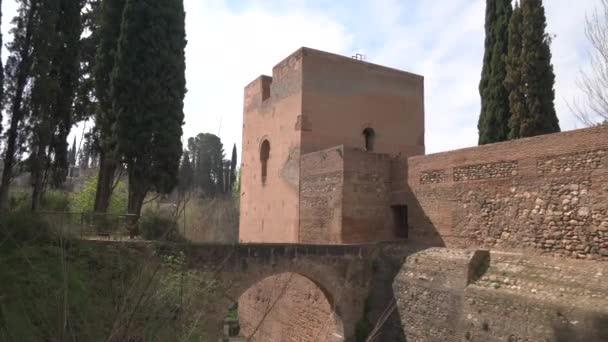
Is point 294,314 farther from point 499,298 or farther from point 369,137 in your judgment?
point 499,298

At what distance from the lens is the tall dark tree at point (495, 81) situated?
617 inches

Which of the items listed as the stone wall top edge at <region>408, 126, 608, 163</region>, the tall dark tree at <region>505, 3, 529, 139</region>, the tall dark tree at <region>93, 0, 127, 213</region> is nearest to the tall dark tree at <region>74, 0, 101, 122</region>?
the tall dark tree at <region>93, 0, 127, 213</region>

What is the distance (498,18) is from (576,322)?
12088 mm

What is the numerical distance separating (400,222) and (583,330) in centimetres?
652

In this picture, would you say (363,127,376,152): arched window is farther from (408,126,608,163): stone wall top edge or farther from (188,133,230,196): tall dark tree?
(188,133,230,196): tall dark tree

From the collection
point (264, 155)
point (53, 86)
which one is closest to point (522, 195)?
point (264, 155)

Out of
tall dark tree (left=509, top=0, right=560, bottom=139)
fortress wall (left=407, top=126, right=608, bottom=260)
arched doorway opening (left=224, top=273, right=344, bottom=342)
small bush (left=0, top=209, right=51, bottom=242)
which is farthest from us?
tall dark tree (left=509, top=0, right=560, bottom=139)

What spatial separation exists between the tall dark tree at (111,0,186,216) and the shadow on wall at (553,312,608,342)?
9.14 metres

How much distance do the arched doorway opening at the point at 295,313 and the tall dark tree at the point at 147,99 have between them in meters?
4.01

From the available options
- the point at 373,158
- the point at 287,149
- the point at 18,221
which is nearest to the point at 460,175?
the point at 373,158

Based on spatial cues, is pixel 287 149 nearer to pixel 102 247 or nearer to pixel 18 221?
pixel 102 247

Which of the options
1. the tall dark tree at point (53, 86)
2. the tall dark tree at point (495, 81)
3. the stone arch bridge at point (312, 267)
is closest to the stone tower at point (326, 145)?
the stone arch bridge at point (312, 267)

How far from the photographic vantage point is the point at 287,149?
15664 millimetres

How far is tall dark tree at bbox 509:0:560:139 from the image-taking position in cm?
1410
